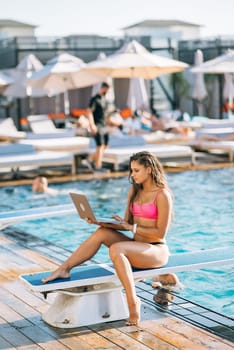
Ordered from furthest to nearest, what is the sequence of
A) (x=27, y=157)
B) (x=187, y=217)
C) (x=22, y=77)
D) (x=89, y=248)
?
1. (x=22, y=77)
2. (x=27, y=157)
3. (x=187, y=217)
4. (x=89, y=248)

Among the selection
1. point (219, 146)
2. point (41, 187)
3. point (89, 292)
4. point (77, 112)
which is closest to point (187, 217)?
point (41, 187)

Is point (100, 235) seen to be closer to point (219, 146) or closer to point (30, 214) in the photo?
point (30, 214)

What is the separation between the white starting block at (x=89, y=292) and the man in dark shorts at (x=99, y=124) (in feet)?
32.4

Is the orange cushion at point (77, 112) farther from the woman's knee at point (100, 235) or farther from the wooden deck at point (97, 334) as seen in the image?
the woman's knee at point (100, 235)

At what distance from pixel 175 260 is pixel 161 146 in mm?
10320

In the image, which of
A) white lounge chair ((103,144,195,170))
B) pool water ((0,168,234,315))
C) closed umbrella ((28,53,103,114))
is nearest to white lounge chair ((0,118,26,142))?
closed umbrella ((28,53,103,114))

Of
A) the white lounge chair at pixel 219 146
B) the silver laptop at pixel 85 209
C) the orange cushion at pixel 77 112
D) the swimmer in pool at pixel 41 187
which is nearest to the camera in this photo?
the silver laptop at pixel 85 209

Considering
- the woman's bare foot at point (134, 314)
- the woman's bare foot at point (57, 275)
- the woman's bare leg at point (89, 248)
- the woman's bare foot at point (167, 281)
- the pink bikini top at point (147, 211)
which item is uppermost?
the pink bikini top at point (147, 211)

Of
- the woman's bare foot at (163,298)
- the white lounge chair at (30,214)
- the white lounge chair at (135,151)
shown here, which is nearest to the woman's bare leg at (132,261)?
the woman's bare foot at (163,298)

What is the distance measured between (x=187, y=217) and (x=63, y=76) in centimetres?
1107

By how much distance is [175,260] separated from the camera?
624 cm

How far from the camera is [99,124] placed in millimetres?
16281

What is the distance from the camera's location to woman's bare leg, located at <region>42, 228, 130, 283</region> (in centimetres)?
595

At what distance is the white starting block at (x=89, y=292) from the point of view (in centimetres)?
581
